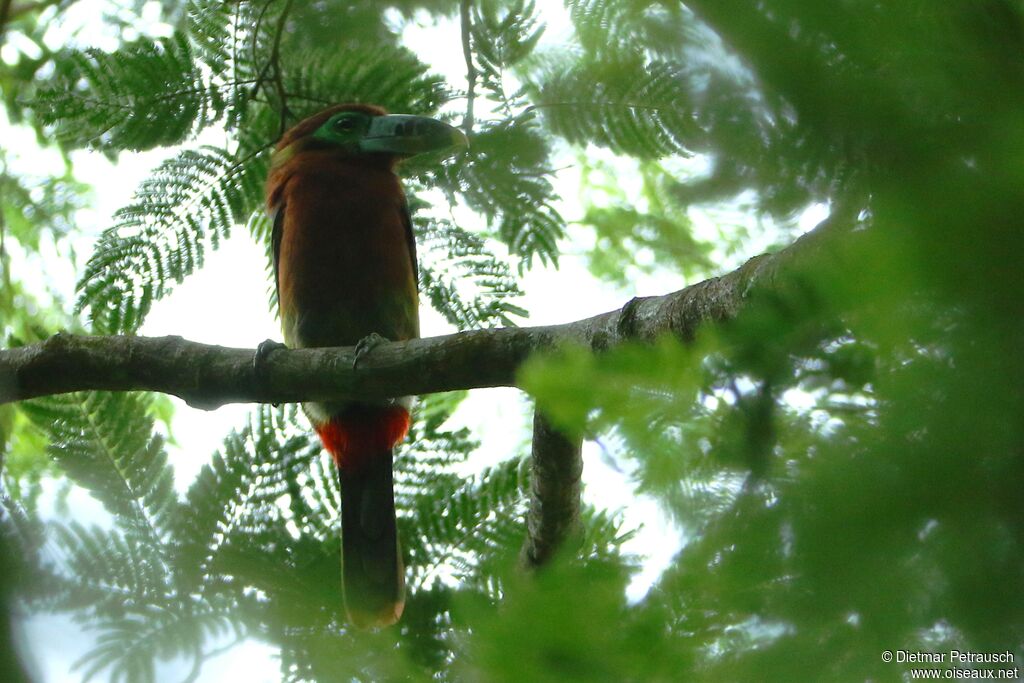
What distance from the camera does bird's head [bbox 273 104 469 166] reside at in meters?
3.68

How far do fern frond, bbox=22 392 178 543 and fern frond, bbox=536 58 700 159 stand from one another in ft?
4.97

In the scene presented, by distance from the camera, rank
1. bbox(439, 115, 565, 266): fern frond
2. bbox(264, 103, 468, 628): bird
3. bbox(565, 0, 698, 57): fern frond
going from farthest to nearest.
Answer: bbox(264, 103, 468, 628): bird
bbox(439, 115, 565, 266): fern frond
bbox(565, 0, 698, 57): fern frond

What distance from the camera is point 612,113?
2.88 m

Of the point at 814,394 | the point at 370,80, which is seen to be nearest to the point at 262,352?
the point at 370,80

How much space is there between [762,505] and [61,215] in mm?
5343

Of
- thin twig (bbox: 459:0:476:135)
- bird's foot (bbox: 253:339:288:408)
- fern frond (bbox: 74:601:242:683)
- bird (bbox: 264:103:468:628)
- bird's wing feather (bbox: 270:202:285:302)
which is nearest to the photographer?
fern frond (bbox: 74:601:242:683)

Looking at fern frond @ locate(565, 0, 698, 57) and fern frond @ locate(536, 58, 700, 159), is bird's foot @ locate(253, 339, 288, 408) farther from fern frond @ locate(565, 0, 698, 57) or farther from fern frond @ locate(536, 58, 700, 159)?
fern frond @ locate(565, 0, 698, 57)

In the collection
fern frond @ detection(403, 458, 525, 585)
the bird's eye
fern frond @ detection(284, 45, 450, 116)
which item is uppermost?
the bird's eye

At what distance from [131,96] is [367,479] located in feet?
5.31

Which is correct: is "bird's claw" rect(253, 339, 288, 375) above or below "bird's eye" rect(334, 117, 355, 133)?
below

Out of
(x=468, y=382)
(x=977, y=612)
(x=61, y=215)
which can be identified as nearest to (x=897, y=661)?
(x=977, y=612)

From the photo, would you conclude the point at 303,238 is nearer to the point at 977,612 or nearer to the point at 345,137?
the point at 345,137

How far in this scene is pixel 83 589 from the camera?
1.67 metres

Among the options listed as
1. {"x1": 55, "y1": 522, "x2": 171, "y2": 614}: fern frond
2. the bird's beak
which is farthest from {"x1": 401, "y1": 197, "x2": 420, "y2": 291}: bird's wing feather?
{"x1": 55, "y1": 522, "x2": 171, "y2": 614}: fern frond
